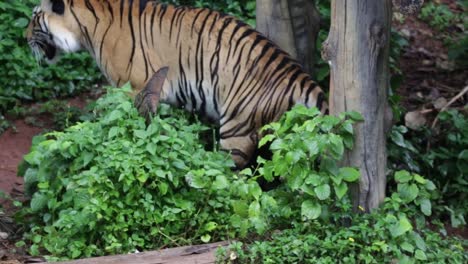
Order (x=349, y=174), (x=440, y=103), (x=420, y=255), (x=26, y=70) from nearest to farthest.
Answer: (x=420, y=255)
(x=349, y=174)
(x=440, y=103)
(x=26, y=70)

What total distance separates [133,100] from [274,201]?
157cm

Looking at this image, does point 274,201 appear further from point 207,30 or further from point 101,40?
point 101,40

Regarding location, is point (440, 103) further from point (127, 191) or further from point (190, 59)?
point (127, 191)

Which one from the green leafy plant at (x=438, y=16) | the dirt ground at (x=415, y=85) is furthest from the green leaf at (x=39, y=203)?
the green leafy plant at (x=438, y=16)

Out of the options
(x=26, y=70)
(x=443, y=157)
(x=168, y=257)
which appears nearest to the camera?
(x=168, y=257)

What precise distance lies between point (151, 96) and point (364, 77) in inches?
66.1

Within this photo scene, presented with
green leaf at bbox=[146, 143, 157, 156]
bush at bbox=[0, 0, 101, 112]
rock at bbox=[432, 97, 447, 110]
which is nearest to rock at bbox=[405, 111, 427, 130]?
rock at bbox=[432, 97, 447, 110]

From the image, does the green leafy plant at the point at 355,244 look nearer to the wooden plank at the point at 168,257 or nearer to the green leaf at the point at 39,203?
the wooden plank at the point at 168,257

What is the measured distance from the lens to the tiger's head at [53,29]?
681cm

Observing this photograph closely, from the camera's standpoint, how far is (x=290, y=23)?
6586mm

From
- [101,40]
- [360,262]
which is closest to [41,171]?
[101,40]

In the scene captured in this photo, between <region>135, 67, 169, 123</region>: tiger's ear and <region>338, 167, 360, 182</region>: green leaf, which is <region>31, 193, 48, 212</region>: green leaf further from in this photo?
<region>338, 167, 360, 182</region>: green leaf

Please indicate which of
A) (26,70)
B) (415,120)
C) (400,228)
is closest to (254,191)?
(400,228)

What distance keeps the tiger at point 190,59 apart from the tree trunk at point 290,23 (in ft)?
0.59
